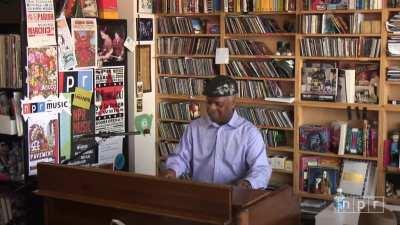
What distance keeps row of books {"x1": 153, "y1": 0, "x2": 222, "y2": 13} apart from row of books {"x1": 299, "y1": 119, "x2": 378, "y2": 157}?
1501mm

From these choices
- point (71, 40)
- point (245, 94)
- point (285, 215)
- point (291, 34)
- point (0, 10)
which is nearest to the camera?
point (285, 215)

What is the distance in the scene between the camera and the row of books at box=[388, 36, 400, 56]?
5.30m

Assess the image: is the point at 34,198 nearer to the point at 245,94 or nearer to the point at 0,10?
the point at 0,10

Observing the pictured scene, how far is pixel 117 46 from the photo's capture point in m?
6.00

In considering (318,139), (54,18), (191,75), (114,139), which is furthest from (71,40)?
(318,139)

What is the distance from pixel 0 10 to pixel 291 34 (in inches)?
102

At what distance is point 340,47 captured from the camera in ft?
18.3

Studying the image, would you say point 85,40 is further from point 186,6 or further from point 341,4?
point 341,4

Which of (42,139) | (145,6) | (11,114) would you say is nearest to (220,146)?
(42,139)

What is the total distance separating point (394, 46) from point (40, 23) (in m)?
2.98

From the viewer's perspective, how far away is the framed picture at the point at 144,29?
6.29 metres

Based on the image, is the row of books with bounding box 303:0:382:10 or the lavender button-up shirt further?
the row of books with bounding box 303:0:382:10

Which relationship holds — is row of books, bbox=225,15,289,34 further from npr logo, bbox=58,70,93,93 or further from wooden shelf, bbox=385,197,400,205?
wooden shelf, bbox=385,197,400,205

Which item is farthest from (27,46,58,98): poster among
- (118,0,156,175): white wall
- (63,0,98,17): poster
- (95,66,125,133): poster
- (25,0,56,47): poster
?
(118,0,156,175): white wall
